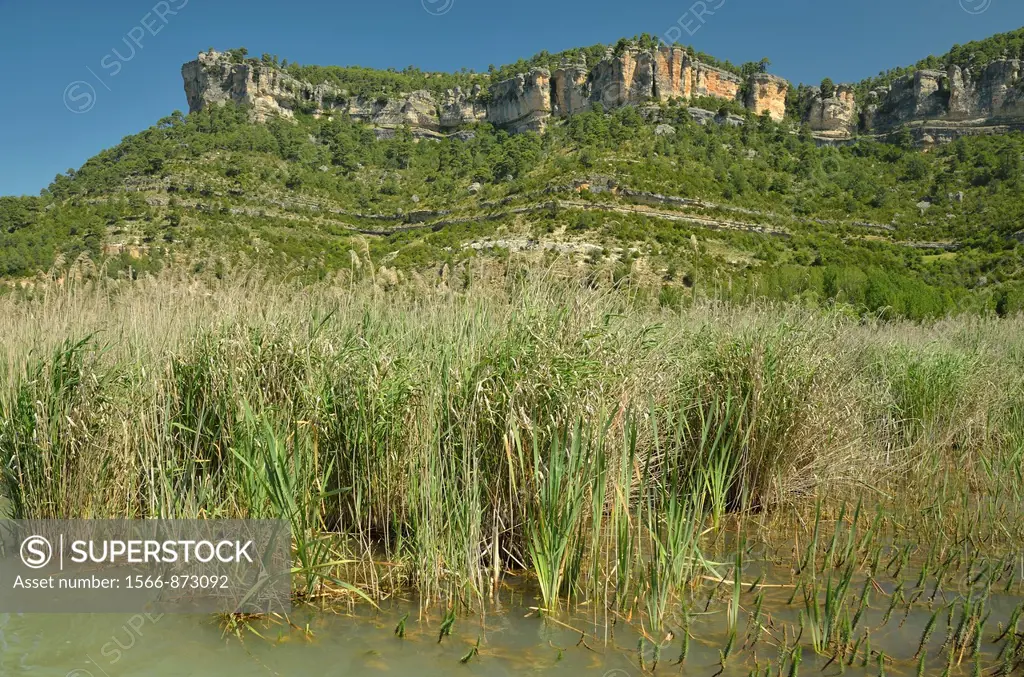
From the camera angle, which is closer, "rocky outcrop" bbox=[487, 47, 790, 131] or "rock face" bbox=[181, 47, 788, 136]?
"rocky outcrop" bbox=[487, 47, 790, 131]

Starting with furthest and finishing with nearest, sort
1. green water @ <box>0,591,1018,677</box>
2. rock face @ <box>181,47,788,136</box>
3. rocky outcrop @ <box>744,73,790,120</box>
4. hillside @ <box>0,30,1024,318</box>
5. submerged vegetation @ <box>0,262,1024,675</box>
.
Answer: rocky outcrop @ <box>744,73,790,120</box> < rock face @ <box>181,47,788,136</box> < hillside @ <box>0,30,1024,318</box> < submerged vegetation @ <box>0,262,1024,675</box> < green water @ <box>0,591,1018,677</box>

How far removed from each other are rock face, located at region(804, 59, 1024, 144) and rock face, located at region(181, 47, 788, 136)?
7.74 metres

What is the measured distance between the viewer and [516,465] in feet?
11.7

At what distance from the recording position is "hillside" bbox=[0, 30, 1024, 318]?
45.1 m

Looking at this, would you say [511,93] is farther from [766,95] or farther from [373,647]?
[373,647]

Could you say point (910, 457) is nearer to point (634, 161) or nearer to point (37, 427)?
point (37, 427)

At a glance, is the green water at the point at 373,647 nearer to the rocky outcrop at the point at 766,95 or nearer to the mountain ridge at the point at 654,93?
the mountain ridge at the point at 654,93

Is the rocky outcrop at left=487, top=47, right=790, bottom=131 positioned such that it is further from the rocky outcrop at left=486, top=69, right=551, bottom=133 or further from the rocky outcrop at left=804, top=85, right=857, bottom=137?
the rocky outcrop at left=804, top=85, right=857, bottom=137

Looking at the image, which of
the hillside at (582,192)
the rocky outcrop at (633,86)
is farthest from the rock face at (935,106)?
the rocky outcrop at (633,86)

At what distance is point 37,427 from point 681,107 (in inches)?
3500

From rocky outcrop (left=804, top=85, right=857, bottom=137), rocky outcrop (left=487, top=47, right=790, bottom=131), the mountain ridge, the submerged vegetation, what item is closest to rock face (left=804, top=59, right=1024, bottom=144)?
rocky outcrop (left=804, top=85, right=857, bottom=137)

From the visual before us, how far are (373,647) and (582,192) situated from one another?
6055cm

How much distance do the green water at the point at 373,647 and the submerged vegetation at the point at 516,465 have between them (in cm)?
4

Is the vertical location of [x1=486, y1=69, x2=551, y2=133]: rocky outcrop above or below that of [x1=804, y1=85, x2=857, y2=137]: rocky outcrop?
above
